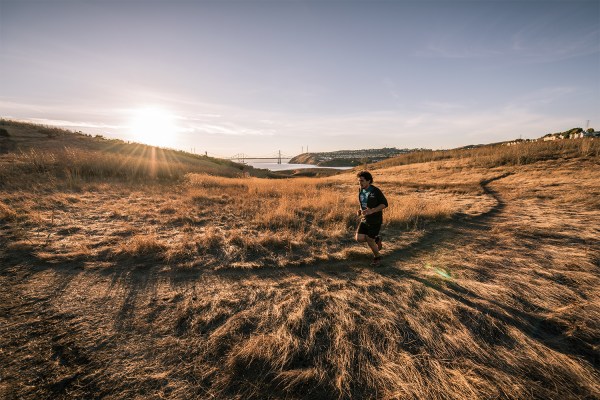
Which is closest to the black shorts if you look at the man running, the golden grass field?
the man running

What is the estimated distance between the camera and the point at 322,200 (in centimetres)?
1058

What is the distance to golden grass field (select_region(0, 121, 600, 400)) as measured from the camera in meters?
2.48

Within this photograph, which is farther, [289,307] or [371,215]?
[371,215]

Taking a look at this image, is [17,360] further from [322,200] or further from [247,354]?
[322,200]

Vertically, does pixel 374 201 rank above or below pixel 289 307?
above

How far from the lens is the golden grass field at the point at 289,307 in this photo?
8.13 ft

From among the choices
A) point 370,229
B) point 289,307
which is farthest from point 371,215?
point 289,307

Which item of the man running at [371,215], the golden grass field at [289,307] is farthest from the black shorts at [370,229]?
the golden grass field at [289,307]

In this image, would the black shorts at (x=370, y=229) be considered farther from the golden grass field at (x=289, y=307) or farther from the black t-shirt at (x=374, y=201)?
the golden grass field at (x=289, y=307)

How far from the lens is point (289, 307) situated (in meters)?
3.65

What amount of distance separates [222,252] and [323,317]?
10.3 ft

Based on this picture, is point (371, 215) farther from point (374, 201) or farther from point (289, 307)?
point (289, 307)

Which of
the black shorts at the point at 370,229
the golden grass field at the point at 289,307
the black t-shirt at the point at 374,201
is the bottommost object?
the golden grass field at the point at 289,307

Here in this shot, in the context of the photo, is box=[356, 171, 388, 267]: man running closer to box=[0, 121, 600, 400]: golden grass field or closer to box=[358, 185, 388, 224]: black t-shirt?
box=[358, 185, 388, 224]: black t-shirt
